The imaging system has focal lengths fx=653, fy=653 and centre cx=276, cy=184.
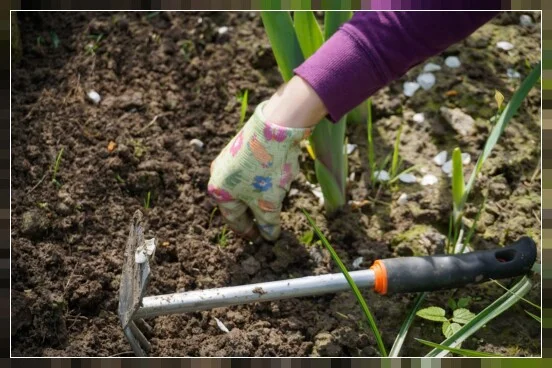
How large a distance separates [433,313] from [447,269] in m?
0.11

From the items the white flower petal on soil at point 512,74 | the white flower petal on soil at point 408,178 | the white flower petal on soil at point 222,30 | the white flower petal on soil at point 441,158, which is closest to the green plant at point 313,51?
the white flower petal on soil at point 408,178

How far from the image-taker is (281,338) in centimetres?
151

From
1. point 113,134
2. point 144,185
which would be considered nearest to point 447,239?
point 144,185

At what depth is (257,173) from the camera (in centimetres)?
154

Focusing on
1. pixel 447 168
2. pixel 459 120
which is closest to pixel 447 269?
pixel 447 168

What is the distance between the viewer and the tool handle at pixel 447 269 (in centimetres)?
148

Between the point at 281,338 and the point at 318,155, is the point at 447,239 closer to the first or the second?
the point at 318,155

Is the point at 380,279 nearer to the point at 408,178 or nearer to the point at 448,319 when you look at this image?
the point at 448,319

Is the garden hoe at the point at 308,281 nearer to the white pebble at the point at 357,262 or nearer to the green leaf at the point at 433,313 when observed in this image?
the green leaf at the point at 433,313

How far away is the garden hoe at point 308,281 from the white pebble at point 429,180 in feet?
1.16

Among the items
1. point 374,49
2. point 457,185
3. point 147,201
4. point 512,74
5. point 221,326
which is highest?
point 374,49

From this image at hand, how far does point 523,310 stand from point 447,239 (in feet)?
0.86

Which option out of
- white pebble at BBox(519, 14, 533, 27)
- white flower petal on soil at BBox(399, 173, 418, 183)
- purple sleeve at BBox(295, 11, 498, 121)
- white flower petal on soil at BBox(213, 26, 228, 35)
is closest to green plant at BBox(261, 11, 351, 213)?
purple sleeve at BBox(295, 11, 498, 121)

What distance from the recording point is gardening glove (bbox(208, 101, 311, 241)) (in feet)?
4.93
